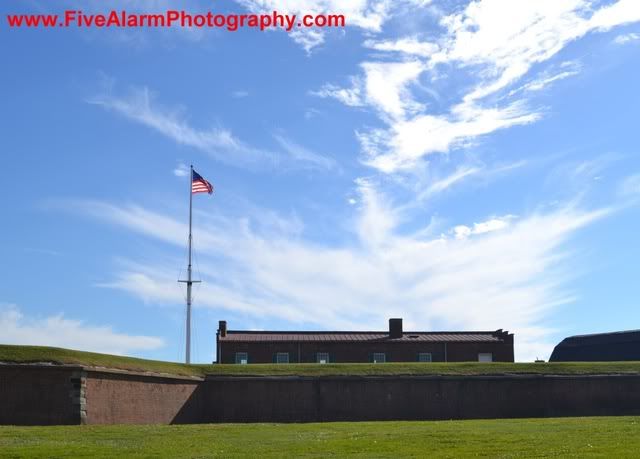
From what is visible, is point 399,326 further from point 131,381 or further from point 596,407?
point 131,381

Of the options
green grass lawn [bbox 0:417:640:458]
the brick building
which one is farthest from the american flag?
green grass lawn [bbox 0:417:640:458]

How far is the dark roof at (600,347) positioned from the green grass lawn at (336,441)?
28979mm

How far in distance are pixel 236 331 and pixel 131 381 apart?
26.5 meters

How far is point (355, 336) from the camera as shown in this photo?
59156mm

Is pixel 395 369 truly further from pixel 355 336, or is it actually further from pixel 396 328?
pixel 396 328

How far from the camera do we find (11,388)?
1168 inches

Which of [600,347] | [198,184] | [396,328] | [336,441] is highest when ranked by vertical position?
[198,184]

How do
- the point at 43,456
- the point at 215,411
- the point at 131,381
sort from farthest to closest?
the point at 215,411 < the point at 131,381 < the point at 43,456

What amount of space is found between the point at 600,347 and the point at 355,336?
1699 cm

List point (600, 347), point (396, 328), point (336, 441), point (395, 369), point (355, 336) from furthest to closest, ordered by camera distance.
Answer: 1. point (396, 328)
2. point (355, 336)
3. point (600, 347)
4. point (395, 369)
5. point (336, 441)

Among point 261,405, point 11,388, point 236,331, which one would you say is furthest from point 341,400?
point 236,331

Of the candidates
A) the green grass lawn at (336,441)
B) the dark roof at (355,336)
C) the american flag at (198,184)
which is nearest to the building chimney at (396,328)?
the dark roof at (355,336)

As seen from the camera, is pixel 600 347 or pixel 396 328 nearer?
pixel 600 347

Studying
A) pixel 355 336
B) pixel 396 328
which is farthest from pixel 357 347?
pixel 396 328
